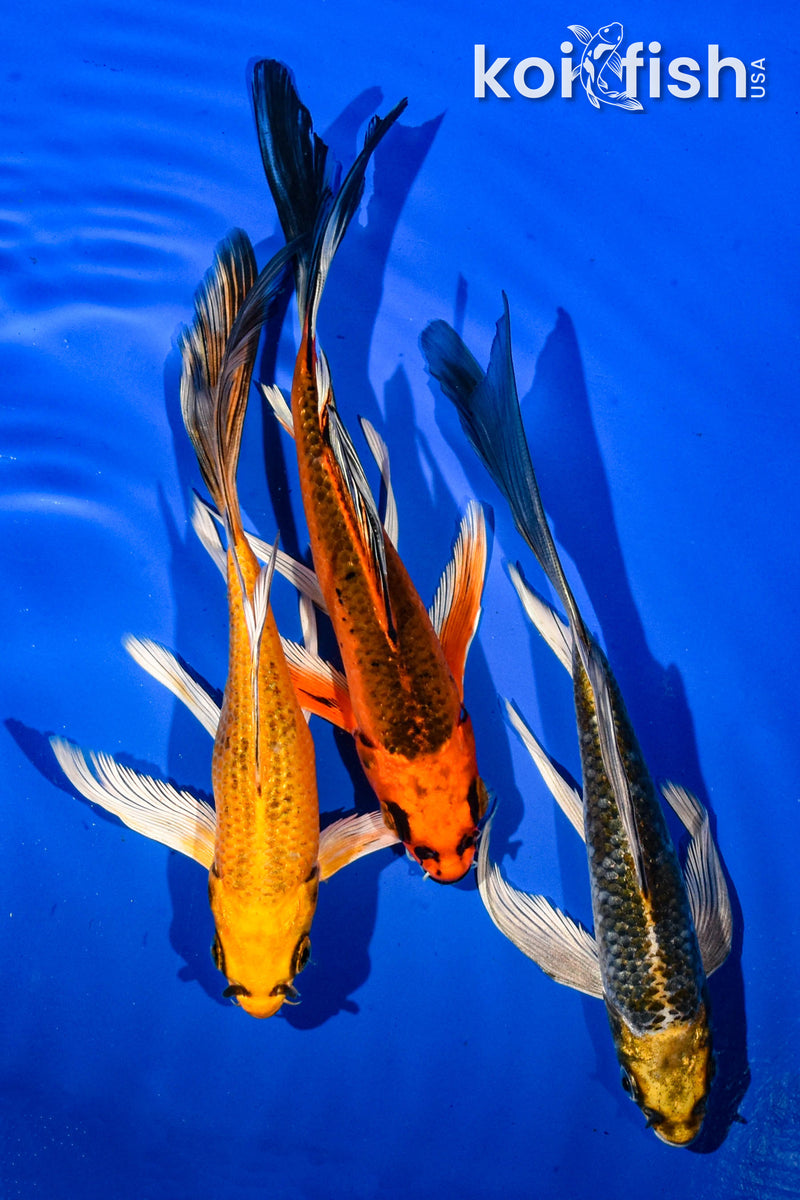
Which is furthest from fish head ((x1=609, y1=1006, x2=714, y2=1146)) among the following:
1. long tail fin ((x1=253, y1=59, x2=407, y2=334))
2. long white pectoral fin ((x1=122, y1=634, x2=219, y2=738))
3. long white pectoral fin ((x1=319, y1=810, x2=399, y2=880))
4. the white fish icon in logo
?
the white fish icon in logo

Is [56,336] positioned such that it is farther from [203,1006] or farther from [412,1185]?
[412,1185]

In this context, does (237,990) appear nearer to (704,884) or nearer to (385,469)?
(704,884)

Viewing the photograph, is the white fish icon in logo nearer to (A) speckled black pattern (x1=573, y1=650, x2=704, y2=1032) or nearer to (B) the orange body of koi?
(B) the orange body of koi

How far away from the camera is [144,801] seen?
74.0 inches

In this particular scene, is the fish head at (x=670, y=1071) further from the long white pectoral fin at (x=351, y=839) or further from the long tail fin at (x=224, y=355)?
the long tail fin at (x=224, y=355)

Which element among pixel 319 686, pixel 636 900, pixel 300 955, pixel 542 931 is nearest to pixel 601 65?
pixel 319 686

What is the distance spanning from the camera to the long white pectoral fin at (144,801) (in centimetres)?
184

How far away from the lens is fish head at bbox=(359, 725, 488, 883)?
1.62 metres

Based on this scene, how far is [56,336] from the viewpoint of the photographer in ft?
6.40

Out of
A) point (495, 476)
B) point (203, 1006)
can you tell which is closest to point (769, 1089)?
Result: point (203, 1006)

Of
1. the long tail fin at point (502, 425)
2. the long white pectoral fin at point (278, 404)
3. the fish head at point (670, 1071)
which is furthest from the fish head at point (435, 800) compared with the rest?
the long white pectoral fin at point (278, 404)

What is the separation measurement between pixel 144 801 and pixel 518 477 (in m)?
1.06

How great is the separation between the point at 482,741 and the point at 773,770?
2.12ft

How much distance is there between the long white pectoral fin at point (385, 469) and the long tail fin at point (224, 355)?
287 mm
